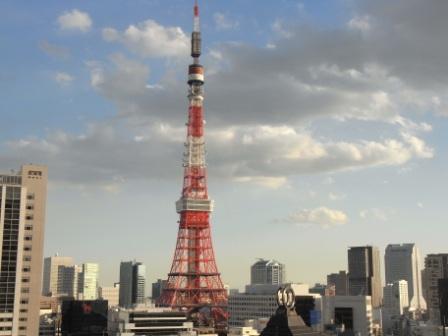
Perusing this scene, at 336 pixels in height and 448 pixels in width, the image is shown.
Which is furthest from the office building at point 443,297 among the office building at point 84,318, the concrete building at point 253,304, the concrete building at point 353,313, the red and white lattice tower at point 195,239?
the office building at point 84,318

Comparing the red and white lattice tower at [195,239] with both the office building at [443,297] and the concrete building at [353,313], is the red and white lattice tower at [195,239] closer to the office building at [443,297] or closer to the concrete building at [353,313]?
the concrete building at [353,313]

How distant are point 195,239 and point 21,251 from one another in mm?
34984

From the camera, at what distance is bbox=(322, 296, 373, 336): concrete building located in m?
130

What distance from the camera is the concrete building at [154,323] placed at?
107625mm

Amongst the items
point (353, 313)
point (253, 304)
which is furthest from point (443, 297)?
point (253, 304)

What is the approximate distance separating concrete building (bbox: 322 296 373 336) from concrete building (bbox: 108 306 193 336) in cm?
3899

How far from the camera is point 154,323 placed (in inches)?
4289

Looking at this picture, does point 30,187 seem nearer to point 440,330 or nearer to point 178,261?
point 178,261

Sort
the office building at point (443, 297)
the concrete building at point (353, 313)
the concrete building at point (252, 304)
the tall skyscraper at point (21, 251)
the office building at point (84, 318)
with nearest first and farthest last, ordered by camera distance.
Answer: the tall skyscraper at point (21, 251) < the office building at point (84, 318) < the concrete building at point (353, 313) < the office building at point (443, 297) < the concrete building at point (252, 304)

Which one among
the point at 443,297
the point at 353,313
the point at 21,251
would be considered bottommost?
the point at 353,313

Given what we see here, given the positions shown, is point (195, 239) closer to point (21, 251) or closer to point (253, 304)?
point (21, 251)

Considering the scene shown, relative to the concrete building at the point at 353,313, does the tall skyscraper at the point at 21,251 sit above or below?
above

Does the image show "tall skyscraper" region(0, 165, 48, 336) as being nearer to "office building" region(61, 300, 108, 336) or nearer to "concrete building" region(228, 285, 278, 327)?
"office building" region(61, 300, 108, 336)

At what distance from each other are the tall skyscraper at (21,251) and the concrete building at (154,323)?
23758mm
